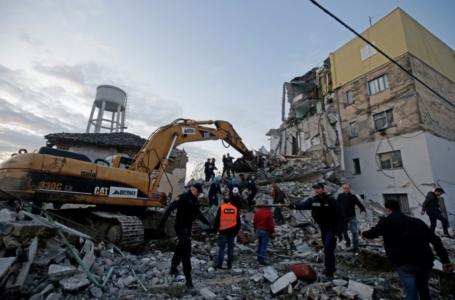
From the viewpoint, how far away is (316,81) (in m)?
20.5

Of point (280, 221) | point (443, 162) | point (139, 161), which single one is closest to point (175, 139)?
point (139, 161)

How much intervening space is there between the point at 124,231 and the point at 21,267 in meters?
2.12

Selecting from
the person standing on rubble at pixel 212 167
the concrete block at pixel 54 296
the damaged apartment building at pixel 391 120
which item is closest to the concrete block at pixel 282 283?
the concrete block at pixel 54 296

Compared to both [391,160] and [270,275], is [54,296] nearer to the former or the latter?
[270,275]

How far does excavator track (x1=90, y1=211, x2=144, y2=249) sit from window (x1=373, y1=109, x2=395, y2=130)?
15908 mm

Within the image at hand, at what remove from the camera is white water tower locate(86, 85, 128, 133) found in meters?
22.4

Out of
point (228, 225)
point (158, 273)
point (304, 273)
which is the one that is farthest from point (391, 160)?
point (158, 273)

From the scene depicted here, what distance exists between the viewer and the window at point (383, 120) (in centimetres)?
1468

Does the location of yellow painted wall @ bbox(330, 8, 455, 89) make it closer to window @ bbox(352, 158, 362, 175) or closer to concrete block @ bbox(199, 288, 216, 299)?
window @ bbox(352, 158, 362, 175)

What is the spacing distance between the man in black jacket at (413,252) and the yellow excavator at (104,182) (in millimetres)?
4835

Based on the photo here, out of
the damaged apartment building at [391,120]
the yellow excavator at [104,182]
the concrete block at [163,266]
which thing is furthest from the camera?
the damaged apartment building at [391,120]

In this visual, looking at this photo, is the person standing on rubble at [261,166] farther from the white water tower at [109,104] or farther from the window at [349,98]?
the white water tower at [109,104]

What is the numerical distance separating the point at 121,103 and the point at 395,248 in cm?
2542

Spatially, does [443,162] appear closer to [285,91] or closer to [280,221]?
[280,221]
